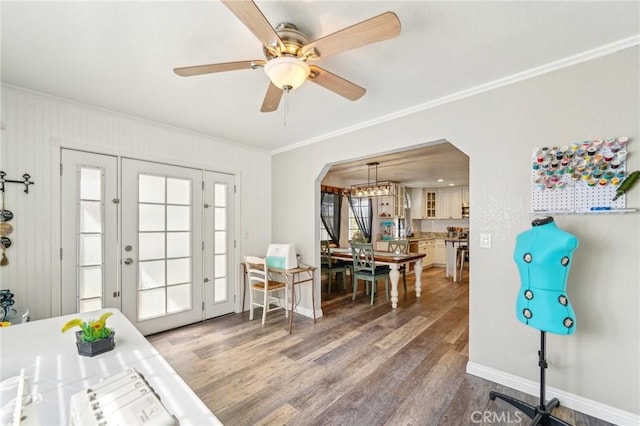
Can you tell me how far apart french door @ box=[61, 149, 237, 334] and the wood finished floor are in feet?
1.21

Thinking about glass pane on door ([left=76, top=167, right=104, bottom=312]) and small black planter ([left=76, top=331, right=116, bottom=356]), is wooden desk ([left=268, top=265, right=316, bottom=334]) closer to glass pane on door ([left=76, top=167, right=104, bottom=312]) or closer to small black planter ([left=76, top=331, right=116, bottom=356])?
glass pane on door ([left=76, top=167, right=104, bottom=312])

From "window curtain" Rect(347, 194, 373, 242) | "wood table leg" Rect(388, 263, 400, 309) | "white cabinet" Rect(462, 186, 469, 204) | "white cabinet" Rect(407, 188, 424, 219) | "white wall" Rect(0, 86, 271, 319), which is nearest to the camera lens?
"white wall" Rect(0, 86, 271, 319)

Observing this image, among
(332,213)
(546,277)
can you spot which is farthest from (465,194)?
(546,277)

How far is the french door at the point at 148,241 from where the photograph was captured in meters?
2.80

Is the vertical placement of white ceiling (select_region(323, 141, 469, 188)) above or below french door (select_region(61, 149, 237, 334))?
above

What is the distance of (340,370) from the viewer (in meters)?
2.48

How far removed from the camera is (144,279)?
127 inches

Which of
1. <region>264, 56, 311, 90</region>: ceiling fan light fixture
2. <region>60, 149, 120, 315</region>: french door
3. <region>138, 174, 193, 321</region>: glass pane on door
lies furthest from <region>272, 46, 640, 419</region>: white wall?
<region>60, 149, 120, 315</region>: french door

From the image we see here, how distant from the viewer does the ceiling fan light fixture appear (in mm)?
1543

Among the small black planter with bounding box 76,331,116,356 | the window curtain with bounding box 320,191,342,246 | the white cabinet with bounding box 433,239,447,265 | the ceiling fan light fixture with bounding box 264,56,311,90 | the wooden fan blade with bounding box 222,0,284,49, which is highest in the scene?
the wooden fan blade with bounding box 222,0,284,49

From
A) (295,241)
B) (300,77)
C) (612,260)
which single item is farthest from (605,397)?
(295,241)

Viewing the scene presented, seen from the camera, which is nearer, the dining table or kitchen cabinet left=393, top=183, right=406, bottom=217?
the dining table

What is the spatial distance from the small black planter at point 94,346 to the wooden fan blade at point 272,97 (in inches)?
64.6

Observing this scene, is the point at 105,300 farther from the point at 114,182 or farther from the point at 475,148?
the point at 475,148
